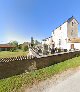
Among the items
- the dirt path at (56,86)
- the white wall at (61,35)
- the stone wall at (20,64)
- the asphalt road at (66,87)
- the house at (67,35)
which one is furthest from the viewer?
the white wall at (61,35)

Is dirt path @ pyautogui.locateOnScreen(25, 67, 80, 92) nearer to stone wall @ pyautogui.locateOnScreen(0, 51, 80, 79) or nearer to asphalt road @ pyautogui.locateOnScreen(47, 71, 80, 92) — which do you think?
asphalt road @ pyautogui.locateOnScreen(47, 71, 80, 92)

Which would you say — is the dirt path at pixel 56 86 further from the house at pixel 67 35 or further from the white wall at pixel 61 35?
the white wall at pixel 61 35

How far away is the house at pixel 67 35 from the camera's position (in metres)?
53.9

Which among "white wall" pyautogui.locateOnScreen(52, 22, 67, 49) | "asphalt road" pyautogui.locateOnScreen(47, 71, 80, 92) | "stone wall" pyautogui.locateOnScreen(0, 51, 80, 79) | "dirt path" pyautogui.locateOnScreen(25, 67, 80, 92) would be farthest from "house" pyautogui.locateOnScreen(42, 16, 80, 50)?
"asphalt road" pyautogui.locateOnScreen(47, 71, 80, 92)

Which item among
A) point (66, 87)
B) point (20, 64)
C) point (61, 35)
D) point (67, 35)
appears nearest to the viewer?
point (66, 87)

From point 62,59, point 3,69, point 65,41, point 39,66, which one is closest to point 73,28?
point 65,41

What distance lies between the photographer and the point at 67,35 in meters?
56.1

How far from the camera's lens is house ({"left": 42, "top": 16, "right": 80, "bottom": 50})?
53.9 m

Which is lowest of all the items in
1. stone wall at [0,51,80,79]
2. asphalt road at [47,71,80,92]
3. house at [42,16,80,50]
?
asphalt road at [47,71,80,92]

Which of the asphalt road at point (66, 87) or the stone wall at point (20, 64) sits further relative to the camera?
the stone wall at point (20, 64)

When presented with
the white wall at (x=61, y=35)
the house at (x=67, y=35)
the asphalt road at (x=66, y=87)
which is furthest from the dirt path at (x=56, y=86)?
the white wall at (x=61, y=35)

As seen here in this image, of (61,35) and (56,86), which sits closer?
(56,86)

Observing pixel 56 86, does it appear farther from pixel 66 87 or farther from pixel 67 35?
pixel 67 35

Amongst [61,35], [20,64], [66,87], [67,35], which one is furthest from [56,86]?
[61,35]
